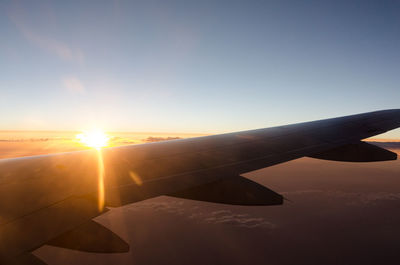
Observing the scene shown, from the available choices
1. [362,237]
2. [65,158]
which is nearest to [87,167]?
[65,158]

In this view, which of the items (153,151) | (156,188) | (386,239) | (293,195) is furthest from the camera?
(293,195)

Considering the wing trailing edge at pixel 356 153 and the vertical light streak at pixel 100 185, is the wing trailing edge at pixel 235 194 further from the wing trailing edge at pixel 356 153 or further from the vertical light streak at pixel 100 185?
the wing trailing edge at pixel 356 153

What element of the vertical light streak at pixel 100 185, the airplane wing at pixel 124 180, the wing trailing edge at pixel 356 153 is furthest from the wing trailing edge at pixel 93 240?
the wing trailing edge at pixel 356 153

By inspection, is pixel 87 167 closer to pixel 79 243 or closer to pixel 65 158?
pixel 65 158

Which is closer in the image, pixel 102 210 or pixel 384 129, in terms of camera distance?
pixel 102 210

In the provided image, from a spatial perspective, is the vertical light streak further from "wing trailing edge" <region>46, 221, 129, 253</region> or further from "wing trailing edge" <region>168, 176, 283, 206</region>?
"wing trailing edge" <region>168, 176, 283, 206</region>

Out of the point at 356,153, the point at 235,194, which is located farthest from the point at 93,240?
the point at 356,153
